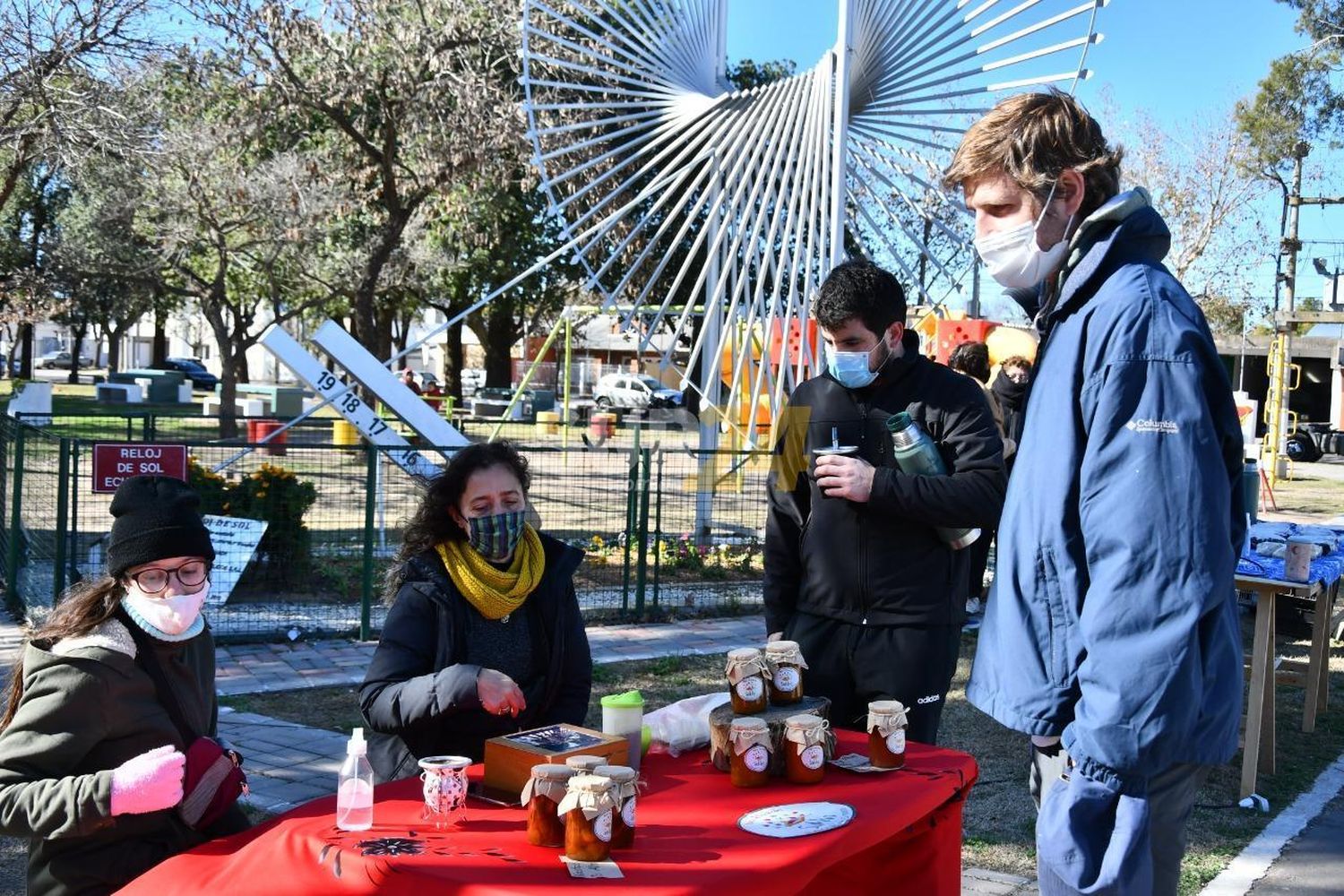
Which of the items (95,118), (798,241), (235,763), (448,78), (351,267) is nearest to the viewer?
(235,763)

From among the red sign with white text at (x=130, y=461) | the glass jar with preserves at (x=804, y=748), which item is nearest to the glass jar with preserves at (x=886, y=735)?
the glass jar with preserves at (x=804, y=748)

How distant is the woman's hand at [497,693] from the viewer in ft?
9.48

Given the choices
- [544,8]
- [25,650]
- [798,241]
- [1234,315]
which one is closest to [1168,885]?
[25,650]

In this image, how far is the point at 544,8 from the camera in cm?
877

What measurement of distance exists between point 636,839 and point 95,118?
1200 centimetres

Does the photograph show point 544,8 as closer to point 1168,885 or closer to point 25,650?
point 25,650

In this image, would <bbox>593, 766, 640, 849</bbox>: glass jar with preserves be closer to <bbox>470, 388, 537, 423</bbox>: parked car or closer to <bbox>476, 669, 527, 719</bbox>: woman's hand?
<bbox>476, 669, 527, 719</bbox>: woman's hand

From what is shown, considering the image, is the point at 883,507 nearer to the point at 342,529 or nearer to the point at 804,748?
the point at 804,748

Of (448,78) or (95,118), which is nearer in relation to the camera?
(95,118)

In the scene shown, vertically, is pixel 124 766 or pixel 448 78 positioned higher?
pixel 448 78

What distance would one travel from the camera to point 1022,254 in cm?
222

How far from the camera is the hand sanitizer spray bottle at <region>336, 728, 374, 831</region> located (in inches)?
92.4

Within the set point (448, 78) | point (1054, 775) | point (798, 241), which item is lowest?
point (1054, 775)

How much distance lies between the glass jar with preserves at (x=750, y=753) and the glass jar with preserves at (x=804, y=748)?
5 cm
